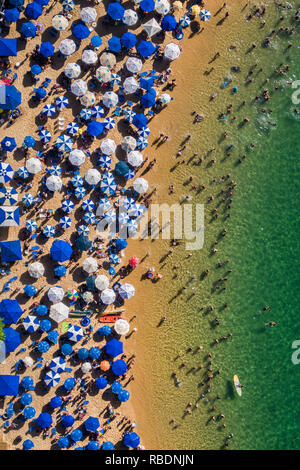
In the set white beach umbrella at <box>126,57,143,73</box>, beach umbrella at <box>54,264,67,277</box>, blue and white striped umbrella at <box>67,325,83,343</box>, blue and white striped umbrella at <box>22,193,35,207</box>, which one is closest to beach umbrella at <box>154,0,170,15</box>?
white beach umbrella at <box>126,57,143,73</box>

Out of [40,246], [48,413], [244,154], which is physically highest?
[244,154]

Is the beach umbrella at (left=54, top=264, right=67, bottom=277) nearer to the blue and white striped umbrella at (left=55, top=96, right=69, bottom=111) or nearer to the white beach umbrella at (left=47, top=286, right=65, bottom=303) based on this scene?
the white beach umbrella at (left=47, top=286, right=65, bottom=303)

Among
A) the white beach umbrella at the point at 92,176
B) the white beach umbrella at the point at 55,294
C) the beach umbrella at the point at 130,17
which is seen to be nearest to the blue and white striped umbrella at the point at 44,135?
the white beach umbrella at the point at 92,176

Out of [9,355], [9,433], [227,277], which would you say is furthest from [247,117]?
[9,433]

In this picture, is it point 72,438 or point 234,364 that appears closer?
point 72,438

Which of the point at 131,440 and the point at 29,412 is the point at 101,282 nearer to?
the point at 29,412

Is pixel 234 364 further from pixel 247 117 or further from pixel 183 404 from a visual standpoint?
pixel 247 117

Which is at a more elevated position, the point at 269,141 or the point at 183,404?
the point at 269,141
